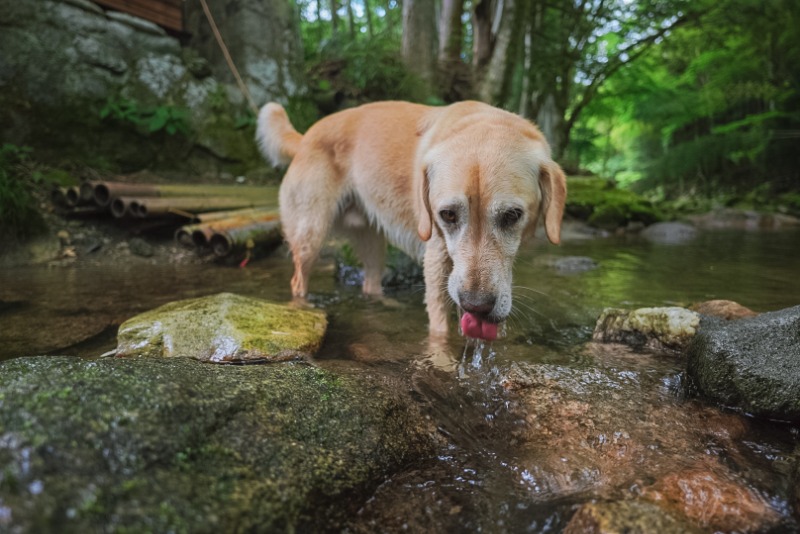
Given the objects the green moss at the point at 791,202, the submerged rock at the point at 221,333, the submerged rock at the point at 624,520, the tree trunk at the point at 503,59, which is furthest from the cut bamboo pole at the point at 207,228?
the green moss at the point at 791,202

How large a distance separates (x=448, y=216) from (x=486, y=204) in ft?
0.78

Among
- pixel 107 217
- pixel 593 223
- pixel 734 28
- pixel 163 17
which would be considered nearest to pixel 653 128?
pixel 734 28

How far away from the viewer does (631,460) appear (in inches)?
67.7

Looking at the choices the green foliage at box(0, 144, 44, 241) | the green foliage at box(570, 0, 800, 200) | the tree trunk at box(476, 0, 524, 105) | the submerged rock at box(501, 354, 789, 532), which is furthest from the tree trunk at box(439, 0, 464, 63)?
the submerged rock at box(501, 354, 789, 532)

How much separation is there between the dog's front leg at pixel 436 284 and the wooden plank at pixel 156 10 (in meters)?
9.61

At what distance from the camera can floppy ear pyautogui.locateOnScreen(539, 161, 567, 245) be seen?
275 centimetres

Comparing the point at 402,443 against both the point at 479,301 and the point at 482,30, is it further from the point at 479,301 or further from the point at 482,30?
the point at 482,30

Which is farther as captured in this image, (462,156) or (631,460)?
(462,156)

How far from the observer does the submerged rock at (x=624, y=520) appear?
1.22 meters

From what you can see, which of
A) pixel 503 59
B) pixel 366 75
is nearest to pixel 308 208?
pixel 503 59

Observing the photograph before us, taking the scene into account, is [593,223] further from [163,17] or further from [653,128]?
[653,128]

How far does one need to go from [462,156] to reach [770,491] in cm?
197

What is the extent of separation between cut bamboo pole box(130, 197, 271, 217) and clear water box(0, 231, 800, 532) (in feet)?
4.60

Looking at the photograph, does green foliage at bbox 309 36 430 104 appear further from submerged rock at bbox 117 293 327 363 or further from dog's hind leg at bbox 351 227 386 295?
submerged rock at bbox 117 293 327 363
